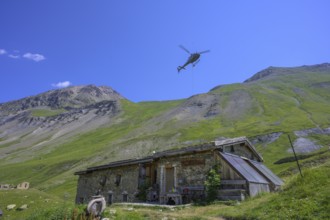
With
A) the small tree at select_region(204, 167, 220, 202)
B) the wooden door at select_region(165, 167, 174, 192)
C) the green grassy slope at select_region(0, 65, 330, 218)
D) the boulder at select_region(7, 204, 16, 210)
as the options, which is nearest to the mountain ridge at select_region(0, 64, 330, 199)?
the green grassy slope at select_region(0, 65, 330, 218)

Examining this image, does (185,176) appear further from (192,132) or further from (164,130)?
(164,130)

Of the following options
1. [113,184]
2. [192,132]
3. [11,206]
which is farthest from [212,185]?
[192,132]

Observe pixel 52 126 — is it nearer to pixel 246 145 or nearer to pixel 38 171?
pixel 38 171

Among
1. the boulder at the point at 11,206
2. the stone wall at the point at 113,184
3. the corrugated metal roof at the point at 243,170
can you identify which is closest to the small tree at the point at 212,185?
the corrugated metal roof at the point at 243,170

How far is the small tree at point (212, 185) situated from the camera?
839 inches

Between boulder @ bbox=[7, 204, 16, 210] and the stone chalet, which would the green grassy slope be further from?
the stone chalet

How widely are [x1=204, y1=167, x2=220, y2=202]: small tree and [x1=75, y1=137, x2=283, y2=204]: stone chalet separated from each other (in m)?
0.34

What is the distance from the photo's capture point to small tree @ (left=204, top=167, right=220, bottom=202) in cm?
2131

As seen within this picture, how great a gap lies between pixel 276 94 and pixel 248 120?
51.2 meters

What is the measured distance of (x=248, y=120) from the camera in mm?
115062

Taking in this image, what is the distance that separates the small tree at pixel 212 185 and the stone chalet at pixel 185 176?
1.11 ft

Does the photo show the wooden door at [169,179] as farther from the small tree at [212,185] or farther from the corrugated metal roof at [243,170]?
the corrugated metal roof at [243,170]

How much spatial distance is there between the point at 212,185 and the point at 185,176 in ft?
9.41

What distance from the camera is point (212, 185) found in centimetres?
2155
